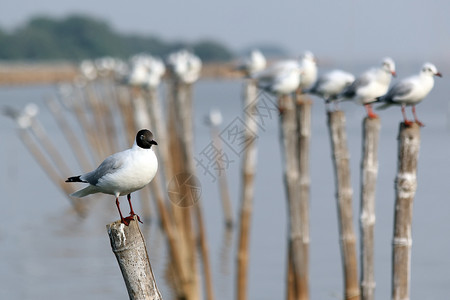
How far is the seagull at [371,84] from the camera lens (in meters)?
8.66

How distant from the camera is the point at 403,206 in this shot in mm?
7125

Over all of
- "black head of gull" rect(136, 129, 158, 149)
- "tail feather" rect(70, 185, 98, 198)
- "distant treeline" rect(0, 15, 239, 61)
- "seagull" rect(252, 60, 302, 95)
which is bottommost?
"tail feather" rect(70, 185, 98, 198)

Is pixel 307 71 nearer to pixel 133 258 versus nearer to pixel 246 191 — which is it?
pixel 246 191

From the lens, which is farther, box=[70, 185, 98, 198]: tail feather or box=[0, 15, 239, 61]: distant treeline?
box=[0, 15, 239, 61]: distant treeline

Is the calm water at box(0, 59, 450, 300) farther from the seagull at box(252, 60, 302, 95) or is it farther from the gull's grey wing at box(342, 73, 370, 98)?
the gull's grey wing at box(342, 73, 370, 98)

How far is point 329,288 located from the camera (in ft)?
50.0

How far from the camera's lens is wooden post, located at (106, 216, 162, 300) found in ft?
17.5

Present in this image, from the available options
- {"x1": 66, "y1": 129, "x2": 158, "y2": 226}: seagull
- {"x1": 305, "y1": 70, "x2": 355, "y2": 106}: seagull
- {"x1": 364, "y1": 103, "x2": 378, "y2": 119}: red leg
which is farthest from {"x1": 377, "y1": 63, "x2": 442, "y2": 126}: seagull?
{"x1": 66, "y1": 129, "x2": 158, "y2": 226}: seagull

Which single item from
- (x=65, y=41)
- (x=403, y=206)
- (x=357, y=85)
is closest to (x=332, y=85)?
(x=357, y=85)

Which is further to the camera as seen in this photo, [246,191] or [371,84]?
[246,191]

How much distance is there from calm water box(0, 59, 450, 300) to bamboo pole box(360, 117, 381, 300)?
6961 millimetres

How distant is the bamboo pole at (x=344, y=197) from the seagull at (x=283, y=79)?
1.96 meters

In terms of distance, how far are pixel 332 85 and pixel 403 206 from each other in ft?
8.95

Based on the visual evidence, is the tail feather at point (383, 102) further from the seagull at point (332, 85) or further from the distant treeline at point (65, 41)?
the distant treeline at point (65, 41)
